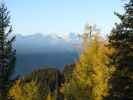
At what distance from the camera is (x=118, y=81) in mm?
23703

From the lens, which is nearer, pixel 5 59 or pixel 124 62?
pixel 124 62

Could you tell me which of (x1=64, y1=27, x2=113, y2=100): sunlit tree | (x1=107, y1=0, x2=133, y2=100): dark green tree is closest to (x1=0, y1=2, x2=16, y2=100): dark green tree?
(x1=64, y1=27, x2=113, y2=100): sunlit tree

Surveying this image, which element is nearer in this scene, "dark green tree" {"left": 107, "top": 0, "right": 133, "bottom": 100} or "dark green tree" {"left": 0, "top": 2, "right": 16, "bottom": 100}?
"dark green tree" {"left": 107, "top": 0, "right": 133, "bottom": 100}

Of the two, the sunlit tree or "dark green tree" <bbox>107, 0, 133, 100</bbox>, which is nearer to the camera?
"dark green tree" <bbox>107, 0, 133, 100</bbox>

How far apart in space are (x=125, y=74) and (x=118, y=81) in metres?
0.67

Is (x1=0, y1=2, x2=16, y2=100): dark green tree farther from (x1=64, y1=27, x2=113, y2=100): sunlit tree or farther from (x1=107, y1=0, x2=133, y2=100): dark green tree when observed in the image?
(x1=107, y1=0, x2=133, y2=100): dark green tree

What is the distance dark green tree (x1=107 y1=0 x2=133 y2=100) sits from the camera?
2327 centimetres

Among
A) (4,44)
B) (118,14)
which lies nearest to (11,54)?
(4,44)

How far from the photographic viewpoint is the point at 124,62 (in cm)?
2345

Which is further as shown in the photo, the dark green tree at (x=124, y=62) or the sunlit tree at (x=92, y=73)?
the sunlit tree at (x=92, y=73)

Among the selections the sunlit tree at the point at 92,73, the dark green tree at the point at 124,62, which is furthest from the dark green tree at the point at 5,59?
the dark green tree at the point at 124,62

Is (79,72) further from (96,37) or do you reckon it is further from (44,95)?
(44,95)

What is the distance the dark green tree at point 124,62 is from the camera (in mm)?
23266

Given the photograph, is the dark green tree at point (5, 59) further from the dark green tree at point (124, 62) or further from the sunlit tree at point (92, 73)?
the dark green tree at point (124, 62)
